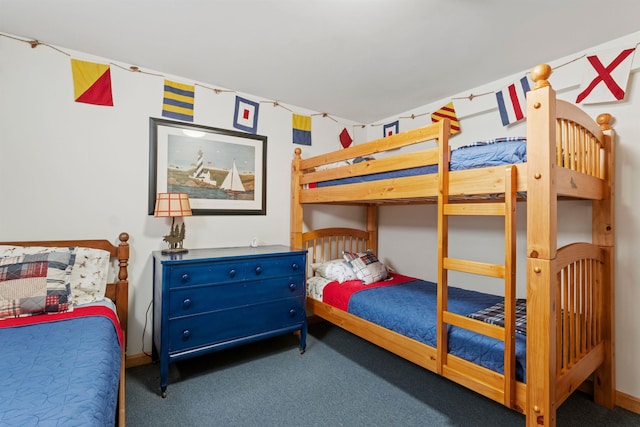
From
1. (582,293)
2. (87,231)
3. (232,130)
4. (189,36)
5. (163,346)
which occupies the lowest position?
(163,346)

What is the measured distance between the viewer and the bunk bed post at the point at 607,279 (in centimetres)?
197

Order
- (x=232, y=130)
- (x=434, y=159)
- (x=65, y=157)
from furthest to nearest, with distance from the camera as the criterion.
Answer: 1. (x=232, y=130)
2. (x=65, y=157)
3. (x=434, y=159)

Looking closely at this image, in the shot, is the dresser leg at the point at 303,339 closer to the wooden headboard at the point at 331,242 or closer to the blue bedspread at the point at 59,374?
the wooden headboard at the point at 331,242

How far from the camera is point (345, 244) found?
3633 millimetres

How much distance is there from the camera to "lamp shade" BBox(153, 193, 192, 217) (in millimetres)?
2279

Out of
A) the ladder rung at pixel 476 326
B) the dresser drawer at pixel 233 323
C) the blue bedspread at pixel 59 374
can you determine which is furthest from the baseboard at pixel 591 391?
the ladder rung at pixel 476 326

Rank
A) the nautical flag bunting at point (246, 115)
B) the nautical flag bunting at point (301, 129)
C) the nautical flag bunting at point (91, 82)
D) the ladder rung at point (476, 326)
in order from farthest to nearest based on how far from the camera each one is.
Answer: the nautical flag bunting at point (301, 129), the nautical flag bunting at point (246, 115), the nautical flag bunting at point (91, 82), the ladder rung at point (476, 326)

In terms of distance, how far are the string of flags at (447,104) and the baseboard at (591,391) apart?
6.42ft

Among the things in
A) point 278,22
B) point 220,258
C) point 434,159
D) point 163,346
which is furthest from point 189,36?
point 163,346

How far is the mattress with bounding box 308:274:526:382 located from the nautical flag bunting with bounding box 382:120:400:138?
5.67 ft

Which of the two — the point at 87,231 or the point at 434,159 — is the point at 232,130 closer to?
the point at 87,231

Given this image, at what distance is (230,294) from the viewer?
7.61ft

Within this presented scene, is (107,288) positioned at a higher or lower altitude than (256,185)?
lower

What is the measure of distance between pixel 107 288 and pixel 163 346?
26.9 inches
